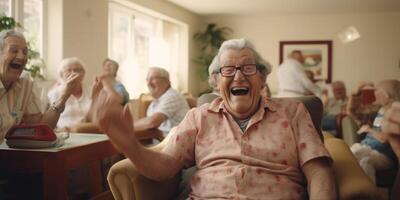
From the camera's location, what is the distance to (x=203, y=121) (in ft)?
6.16

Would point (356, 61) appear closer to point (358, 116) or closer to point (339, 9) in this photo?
point (339, 9)

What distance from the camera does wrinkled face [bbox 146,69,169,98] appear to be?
3613 mm

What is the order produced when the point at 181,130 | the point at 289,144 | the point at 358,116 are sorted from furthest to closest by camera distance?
the point at 358,116 → the point at 181,130 → the point at 289,144

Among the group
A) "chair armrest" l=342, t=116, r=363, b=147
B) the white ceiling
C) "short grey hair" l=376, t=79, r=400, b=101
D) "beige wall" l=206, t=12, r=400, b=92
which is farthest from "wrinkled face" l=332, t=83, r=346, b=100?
"short grey hair" l=376, t=79, r=400, b=101

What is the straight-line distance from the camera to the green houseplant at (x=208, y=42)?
8641mm

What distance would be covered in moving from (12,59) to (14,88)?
0.15 metres

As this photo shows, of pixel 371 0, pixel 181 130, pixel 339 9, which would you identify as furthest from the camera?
pixel 339 9

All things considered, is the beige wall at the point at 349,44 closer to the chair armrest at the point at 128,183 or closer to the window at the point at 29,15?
the window at the point at 29,15

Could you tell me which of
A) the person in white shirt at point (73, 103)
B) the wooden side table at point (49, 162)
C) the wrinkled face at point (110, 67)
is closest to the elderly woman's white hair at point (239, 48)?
the wooden side table at point (49, 162)

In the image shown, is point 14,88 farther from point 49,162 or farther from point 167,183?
point 167,183

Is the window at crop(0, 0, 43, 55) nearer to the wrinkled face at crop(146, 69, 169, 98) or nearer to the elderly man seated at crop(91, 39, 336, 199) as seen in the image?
the wrinkled face at crop(146, 69, 169, 98)

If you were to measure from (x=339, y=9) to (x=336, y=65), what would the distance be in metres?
1.10

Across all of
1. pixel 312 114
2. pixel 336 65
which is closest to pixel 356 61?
pixel 336 65

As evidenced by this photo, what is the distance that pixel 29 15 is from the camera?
432 cm
